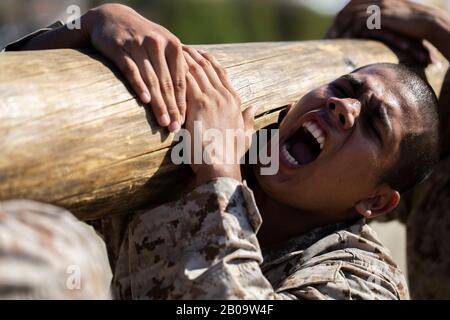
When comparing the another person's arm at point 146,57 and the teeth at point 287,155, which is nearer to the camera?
the another person's arm at point 146,57

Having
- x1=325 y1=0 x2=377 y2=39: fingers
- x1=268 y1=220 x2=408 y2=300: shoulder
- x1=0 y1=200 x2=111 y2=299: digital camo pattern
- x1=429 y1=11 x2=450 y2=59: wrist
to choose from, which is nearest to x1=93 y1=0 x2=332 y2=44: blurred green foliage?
x1=325 y1=0 x2=377 y2=39: fingers

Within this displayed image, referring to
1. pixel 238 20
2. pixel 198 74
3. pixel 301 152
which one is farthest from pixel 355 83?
pixel 238 20

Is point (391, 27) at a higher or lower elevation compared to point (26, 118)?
lower

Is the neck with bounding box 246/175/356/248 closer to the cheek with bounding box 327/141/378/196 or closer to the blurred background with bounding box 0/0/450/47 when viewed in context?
the cheek with bounding box 327/141/378/196

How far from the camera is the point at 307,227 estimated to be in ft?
9.39

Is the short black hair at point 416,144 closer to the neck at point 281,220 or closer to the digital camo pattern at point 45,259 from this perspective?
the neck at point 281,220

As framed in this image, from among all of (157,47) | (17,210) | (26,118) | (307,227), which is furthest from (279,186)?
(17,210)

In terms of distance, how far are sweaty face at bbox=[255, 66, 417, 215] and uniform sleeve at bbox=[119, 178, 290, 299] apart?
0.35m

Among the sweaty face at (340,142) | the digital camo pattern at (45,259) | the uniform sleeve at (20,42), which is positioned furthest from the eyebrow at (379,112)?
the digital camo pattern at (45,259)

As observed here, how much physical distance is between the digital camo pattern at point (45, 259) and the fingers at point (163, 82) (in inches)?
31.8

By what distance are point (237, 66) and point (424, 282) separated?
1.52 m

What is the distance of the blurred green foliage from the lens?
61.8 feet

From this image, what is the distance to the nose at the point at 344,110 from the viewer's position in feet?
8.90

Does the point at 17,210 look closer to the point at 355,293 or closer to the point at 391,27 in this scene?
the point at 355,293
